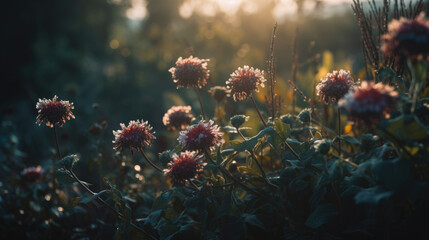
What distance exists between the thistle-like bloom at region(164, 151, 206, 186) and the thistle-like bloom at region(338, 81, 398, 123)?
68 centimetres

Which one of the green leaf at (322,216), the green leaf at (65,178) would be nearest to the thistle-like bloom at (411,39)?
the green leaf at (322,216)

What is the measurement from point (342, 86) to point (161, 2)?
11889 mm

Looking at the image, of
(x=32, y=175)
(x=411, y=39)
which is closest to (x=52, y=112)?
(x=32, y=175)

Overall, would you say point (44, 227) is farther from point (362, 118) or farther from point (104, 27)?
point (104, 27)

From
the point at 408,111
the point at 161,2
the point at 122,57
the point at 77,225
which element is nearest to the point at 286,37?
the point at 122,57

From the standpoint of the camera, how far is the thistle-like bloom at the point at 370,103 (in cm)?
99

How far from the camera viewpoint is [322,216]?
1.31 metres

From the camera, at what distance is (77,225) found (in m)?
2.40

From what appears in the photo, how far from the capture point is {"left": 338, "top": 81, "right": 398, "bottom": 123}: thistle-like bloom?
99cm

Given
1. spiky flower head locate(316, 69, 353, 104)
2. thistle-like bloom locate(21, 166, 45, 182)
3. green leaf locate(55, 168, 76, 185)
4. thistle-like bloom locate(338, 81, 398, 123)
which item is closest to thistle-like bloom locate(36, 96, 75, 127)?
green leaf locate(55, 168, 76, 185)

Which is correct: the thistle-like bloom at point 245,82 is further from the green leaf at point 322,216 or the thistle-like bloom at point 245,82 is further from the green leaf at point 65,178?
the green leaf at point 65,178

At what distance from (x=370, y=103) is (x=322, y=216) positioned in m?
0.50

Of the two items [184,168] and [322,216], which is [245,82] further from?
[322,216]

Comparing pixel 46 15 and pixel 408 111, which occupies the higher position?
pixel 46 15
